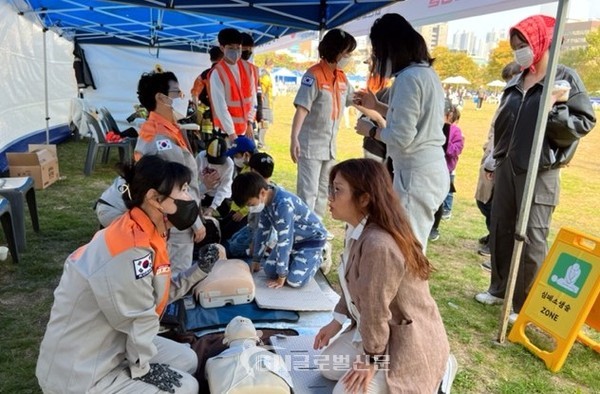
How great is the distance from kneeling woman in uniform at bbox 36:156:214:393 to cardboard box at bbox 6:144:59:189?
172 inches

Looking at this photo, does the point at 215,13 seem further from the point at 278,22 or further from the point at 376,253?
the point at 376,253

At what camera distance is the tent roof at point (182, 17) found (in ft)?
14.3

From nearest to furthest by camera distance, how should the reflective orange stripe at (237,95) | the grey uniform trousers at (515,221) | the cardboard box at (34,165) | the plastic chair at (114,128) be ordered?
the grey uniform trousers at (515,221), the reflective orange stripe at (237,95), the cardboard box at (34,165), the plastic chair at (114,128)

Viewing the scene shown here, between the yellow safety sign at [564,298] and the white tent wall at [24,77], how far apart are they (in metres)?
5.52

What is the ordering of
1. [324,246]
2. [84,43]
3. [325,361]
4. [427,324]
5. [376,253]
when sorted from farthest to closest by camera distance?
[84,43] < [324,246] < [325,361] < [427,324] < [376,253]

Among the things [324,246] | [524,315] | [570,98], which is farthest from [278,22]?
[524,315]

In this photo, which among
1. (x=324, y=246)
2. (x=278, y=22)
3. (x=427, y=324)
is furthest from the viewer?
(x=278, y=22)

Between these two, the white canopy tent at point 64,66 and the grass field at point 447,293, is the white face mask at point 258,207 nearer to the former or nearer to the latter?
the grass field at point 447,293

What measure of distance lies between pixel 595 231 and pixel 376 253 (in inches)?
196

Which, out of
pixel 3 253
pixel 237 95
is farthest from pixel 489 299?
pixel 3 253

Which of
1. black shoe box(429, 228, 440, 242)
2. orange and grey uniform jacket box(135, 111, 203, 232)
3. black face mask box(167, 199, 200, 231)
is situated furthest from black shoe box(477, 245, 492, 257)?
black face mask box(167, 199, 200, 231)

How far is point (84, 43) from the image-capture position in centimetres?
1015

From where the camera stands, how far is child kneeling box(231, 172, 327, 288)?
2760 mm

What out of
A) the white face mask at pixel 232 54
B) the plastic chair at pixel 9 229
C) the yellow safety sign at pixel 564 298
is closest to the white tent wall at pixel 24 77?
the plastic chair at pixel 9 229
